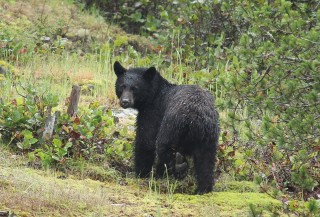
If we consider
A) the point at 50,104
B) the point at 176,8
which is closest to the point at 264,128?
the point at 50,104

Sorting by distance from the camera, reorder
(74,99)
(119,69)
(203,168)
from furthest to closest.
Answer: (119,69), (74,99), (203,168)

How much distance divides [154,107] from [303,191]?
206cm

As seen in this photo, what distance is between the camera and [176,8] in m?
16.1

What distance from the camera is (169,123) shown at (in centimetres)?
771

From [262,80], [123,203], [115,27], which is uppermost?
[115,27]

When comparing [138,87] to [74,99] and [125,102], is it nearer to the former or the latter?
[125,102]

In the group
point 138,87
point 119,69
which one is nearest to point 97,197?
point 138,87

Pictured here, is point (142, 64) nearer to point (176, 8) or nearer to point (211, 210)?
point (176, 8)

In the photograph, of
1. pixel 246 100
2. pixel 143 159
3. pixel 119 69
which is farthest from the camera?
pixel 119 69

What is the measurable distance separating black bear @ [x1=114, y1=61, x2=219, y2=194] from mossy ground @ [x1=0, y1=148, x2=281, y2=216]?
0.99 feet

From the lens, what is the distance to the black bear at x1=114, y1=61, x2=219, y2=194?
754 centimetres

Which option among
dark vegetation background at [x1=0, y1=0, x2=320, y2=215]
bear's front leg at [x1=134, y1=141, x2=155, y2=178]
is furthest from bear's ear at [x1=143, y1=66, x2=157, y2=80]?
bear's front leg at [x1=134, y1=141, x2=155, y2=178]

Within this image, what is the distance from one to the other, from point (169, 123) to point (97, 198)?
1.38m

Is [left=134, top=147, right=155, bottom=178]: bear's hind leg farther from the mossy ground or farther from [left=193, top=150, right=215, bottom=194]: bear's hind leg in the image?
[left=193, top=150, right=215, bottom=194]: bear's hind leg
